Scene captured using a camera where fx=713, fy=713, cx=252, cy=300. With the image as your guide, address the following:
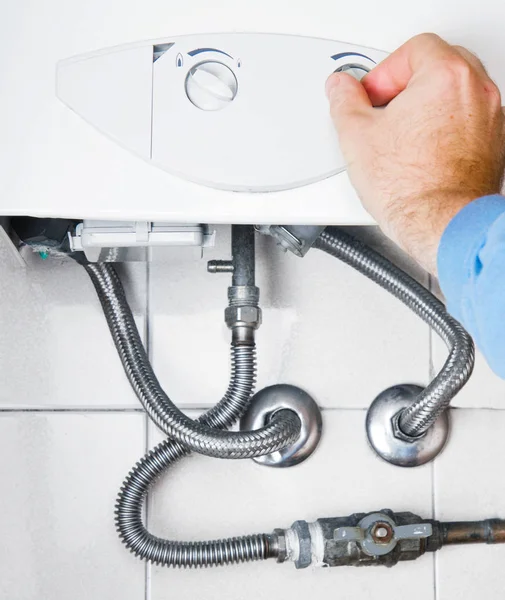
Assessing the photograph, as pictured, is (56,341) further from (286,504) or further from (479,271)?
(479,271)

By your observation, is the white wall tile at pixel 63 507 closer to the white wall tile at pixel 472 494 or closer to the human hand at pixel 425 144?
the white wall tile at pixel 472 494

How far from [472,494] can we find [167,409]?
1.39 ft

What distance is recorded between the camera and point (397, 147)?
54 centimetres

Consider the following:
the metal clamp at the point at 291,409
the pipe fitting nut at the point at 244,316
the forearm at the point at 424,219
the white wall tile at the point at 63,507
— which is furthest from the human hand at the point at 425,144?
the white wall tile at the point at 63,507

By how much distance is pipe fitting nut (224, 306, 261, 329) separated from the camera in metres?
0.81

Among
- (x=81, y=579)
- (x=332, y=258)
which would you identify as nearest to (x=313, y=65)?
(x=332, y=258)

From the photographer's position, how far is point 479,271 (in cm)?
47

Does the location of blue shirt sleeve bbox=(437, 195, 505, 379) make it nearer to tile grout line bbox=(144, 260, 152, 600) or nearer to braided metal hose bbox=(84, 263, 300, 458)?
braided metal hose bbox=(84, 263, 300, 458)

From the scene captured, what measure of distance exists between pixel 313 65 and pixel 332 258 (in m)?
0.36

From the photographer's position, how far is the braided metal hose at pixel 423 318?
805 millimetres

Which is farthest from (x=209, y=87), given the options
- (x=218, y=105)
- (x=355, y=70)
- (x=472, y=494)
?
(x=472, y=494)

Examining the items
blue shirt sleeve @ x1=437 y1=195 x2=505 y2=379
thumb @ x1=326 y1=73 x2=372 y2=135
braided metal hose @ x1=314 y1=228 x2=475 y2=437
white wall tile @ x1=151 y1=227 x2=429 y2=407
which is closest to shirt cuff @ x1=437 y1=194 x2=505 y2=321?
blue shirt sleeve @ x1=437 y1=195 x2=505 y2=379

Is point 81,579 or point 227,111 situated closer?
point 227,111

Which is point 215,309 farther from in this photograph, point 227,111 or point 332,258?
point 227,111
